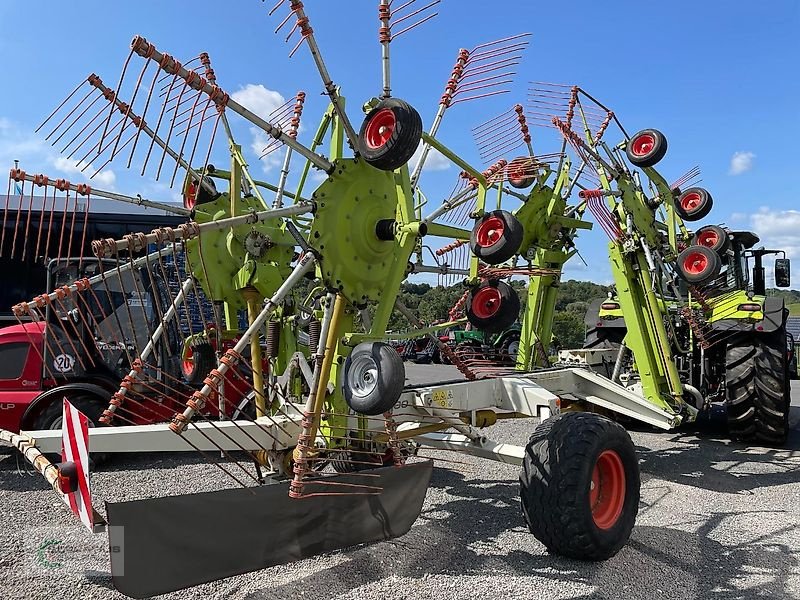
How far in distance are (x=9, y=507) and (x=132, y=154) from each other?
327 centimetres

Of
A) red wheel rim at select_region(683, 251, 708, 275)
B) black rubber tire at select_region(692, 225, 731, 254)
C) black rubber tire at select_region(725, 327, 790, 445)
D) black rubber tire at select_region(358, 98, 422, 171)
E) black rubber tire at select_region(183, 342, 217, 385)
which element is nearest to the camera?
black rubber tire at select_region(358, 98, 422, 171)

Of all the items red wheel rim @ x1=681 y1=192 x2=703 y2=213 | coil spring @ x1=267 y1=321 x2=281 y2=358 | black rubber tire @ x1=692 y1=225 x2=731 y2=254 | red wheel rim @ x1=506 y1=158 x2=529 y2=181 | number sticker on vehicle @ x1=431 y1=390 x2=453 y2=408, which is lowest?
number sticker on vehicle @ x1=431 y1=390 x2=453 y2=408

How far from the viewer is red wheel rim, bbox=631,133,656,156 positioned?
20.4ft

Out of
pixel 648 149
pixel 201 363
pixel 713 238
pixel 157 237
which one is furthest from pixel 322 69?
pixel 713 238

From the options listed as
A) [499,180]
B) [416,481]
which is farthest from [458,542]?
[499,180]

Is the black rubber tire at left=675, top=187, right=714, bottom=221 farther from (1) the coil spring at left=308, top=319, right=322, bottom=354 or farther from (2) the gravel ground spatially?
(1) the coil spring at left=308, top=319, right=322, bottom=354

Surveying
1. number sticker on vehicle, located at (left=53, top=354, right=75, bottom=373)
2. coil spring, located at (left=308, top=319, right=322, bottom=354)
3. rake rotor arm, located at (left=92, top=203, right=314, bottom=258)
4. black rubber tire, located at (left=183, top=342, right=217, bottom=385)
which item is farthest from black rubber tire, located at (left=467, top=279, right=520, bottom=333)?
number sticker on vehicle, located at (left=53, top=354, right=75, bottom=373)

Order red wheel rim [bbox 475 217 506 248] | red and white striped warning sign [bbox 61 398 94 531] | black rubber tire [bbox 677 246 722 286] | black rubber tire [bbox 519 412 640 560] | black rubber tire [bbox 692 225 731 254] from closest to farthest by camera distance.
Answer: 1. red and white striped warning sign [bbox 61 398 94 531]
2. black rubber tire [bbox 519 412 640 560]
3. red wheel rim [bbox 475 217 506 248]
4. black rubber tire [bbox 677 246 722 286]
5. black rubber tire [bbox 692 225 731 254]

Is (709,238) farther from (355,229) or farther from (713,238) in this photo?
(355,229)

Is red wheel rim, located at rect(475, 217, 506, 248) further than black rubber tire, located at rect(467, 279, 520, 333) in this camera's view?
No

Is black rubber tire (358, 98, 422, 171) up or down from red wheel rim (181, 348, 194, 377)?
up

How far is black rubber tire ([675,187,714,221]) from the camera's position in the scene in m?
7.50

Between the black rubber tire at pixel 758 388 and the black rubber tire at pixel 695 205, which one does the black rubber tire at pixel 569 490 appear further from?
the black rubber tire at pixel 695 205

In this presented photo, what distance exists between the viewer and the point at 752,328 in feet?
22.1
